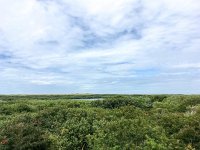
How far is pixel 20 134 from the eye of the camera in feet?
45.0

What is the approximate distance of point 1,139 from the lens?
44.5 feet

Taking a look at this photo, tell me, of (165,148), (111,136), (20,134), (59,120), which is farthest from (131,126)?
(59,120)

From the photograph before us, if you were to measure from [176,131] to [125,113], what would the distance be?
309cm

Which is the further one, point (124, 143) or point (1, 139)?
point (1, 139)

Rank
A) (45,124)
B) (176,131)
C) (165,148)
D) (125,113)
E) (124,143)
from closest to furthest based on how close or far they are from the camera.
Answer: (165,148) → (124,143) → (176,131) → (125,113) → (45,124)

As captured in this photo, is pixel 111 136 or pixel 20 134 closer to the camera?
pixel 111 136

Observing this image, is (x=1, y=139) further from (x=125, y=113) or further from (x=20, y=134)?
(x=125, y=113)

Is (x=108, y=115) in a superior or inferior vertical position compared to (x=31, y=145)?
superior

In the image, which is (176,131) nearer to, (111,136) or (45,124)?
(111,136)

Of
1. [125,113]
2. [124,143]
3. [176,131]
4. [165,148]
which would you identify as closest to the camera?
[165,148]

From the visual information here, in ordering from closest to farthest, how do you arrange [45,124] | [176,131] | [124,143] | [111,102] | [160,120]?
[124,143]
[176,131]
[160,120]
[45,124]
[111,102]

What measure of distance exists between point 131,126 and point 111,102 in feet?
55.2

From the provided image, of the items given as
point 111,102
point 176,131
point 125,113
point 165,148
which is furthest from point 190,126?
point 111,102

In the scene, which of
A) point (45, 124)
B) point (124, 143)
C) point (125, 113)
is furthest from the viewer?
point (45, 124)
